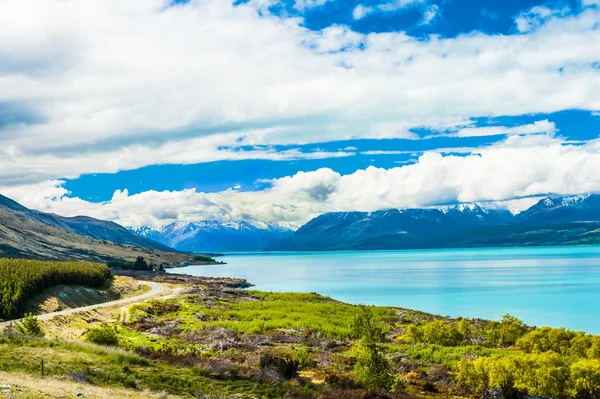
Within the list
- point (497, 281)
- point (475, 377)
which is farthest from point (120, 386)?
point (497, 281)

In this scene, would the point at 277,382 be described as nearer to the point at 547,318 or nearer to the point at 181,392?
the point at 181,392

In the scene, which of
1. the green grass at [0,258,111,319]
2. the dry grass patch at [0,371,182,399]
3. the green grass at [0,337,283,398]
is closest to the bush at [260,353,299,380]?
the green grass at [0,337,283,398]

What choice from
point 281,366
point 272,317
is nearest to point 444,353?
point 281,366

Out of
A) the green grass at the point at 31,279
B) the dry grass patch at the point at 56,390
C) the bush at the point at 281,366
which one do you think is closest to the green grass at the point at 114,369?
the dry grass patch at the point at 56,390

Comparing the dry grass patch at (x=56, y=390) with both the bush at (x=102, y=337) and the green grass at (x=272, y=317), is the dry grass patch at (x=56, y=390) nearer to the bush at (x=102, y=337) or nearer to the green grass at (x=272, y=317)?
the bush at (x=102, y=337)

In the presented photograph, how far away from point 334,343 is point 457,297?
9480 cm

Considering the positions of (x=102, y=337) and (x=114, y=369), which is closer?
(x=114, y=369)

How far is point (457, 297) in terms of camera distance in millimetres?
141750

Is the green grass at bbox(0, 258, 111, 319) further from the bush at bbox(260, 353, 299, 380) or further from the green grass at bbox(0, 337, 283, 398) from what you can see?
the bush at bbox(260, 353, 299, 380)

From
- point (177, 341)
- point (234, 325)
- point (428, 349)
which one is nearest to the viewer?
point (428, 349)

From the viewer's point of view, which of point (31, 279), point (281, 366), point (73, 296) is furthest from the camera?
point (73, 296)

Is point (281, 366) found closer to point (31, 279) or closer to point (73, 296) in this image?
point (31, 279)

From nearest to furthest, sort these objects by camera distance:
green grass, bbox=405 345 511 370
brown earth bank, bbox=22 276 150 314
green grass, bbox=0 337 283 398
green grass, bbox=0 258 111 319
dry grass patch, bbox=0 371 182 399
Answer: dry grass patch, bbox=0 371 182 399, green grass, bbox=0 337 283 398, green grass, bbox=405 345 511 370, green grass, bbox=0 258 111 319, brown earth bank, bbox=22 276 150 314

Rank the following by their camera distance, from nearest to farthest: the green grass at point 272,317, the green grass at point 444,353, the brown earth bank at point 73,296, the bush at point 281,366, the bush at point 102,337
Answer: the bush at point 281,366 < the bush at point 102,337 < the green grass at point 444,353 < the green grass at point 272,317 < the brown earth bank at point 73,296
